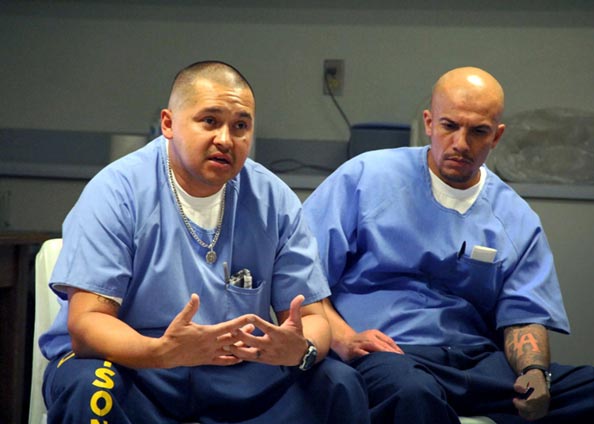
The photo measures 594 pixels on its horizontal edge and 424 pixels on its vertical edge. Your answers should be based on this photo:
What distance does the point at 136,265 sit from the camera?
187cm

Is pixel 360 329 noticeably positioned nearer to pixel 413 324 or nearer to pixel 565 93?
pixel 413 324

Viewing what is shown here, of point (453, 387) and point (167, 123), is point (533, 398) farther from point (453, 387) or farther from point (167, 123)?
point (167, 123)

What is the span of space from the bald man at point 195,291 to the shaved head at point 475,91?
1.84 ft

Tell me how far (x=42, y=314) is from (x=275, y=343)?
0.60 meters

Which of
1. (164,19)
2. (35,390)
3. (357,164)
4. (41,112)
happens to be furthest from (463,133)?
(41,112)

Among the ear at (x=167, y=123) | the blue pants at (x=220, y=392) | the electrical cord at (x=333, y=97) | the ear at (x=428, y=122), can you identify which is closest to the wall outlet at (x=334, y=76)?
the electrical cord at (x=333, y=97)

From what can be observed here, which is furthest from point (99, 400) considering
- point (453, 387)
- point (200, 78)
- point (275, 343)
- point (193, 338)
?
point (453, 387)

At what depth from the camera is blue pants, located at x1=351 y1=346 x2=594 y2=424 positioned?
1.90 metres

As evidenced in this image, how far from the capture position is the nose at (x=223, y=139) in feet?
6.20

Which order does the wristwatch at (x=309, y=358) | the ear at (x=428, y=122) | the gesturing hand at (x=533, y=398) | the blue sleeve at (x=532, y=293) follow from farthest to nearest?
the ear at (x=428, y=122) < the blue sleeve at (x=532, y=293) < the gesturing hand at (x=533, y=398) < the wristwatch at (x=309, y=358)

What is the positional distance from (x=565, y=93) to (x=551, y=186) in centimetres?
48

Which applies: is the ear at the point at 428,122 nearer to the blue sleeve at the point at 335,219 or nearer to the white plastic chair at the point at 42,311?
the blue sleeve at the point at 335,219

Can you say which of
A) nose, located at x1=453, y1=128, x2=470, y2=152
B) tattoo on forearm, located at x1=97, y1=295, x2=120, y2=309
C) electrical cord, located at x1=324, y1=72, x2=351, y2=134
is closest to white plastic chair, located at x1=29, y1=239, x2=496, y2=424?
tattoo on forearm, located at x1=97, y1=295, x2=120, y2=309

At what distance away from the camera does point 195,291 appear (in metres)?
1.91
